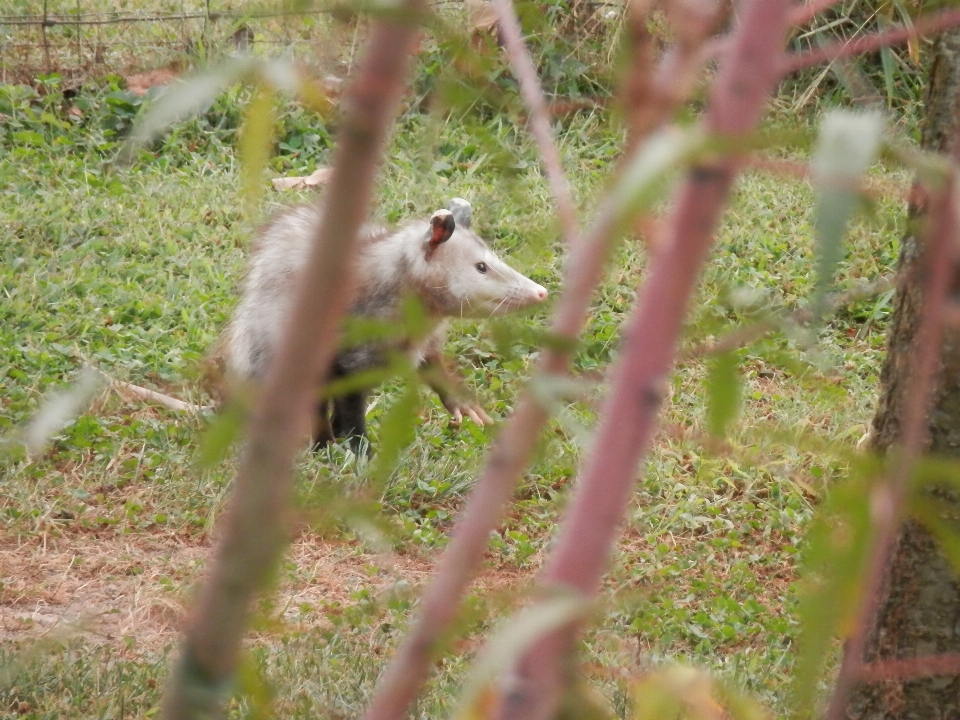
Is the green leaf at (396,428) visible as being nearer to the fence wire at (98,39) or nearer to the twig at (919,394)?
the twig at (919,394)

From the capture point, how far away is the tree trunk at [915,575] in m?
1.88

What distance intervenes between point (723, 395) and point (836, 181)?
0.24 meters

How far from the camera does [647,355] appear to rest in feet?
1.62

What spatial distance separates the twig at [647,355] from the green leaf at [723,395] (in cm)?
18

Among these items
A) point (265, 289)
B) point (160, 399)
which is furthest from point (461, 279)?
point (160, 399)

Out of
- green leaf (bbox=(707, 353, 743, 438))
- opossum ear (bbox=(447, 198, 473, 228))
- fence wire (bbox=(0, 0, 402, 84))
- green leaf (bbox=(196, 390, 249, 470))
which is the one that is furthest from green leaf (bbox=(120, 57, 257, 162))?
fence wire (bbox=(0, 0, 402, 84))

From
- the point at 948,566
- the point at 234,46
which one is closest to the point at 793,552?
the point at 948,566

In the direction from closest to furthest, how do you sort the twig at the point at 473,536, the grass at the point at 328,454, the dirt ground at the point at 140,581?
the twig at the point at 473,536 → the grass at the point at 328,454 → the dirt ground at the point at 140,581

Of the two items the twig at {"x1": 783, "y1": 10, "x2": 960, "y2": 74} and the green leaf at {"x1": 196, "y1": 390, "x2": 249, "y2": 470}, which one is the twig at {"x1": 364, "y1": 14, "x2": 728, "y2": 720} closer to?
A: the twig at {"x1": 783, "y1": 10, "x2": 960, "y2": 74}

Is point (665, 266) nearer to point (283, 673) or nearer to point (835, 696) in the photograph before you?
point (835, 696)

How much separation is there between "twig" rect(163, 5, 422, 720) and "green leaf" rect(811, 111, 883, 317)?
17 cm

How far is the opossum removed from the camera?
4.21 metres

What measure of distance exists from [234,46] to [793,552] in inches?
161

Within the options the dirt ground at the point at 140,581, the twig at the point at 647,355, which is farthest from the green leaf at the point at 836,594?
the dirt ground at the point at 140,581
